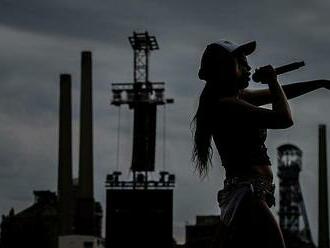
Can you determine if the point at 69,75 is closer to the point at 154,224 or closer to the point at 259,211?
the point at 154,224

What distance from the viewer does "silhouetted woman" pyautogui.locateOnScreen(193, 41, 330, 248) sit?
435 centimetres

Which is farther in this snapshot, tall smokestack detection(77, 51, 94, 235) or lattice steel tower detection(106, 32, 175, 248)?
tall smokestack detection(77, 51, 94, 235)

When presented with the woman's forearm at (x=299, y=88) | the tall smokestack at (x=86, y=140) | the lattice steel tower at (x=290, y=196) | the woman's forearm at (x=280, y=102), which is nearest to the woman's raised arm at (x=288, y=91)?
the woman's forearm at (x=299, y=88)

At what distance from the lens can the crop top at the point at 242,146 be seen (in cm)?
448

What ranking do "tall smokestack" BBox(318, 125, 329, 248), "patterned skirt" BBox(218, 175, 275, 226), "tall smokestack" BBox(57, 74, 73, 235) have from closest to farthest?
"patterned skirt" BBox(218, 175, 275, 226) → "tall smokestack" BBox(57, 74, 73, 235) → "tall smokestack" BBox(318, 125, 329, 248)

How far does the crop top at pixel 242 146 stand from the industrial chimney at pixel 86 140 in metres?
57.0

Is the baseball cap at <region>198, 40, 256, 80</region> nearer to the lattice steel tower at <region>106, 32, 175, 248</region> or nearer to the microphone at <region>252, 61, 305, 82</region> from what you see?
the microphone at <region>252, 61, 305, 82</region>

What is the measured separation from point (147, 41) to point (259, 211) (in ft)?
185

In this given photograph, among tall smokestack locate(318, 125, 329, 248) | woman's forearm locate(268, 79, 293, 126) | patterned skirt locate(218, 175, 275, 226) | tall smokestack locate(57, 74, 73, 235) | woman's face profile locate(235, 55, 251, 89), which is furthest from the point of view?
tall smokestack locate(318, 125, 329, 248)

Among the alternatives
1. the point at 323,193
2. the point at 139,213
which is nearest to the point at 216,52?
the point at 139,213

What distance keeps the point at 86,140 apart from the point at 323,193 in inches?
867

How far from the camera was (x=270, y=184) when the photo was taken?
446cm

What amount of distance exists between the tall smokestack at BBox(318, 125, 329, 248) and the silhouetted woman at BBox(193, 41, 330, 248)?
231 feet

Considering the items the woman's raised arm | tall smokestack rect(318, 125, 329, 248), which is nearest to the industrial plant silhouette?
tall smokestack rect(318, 125, 329, 248)
